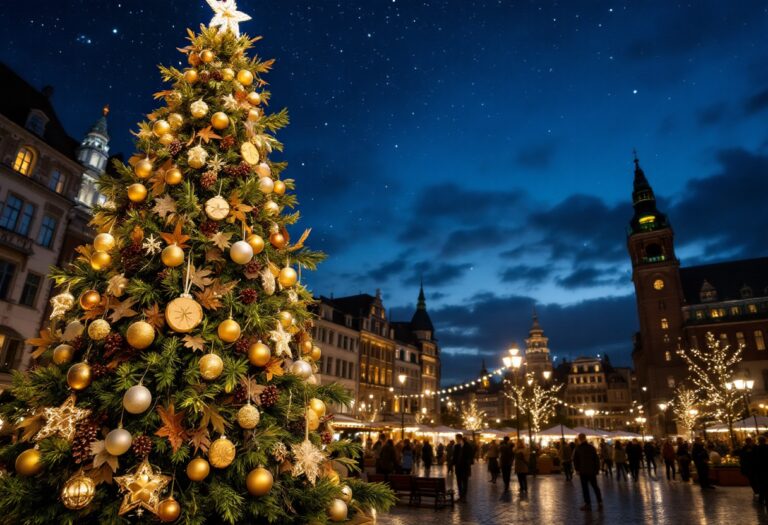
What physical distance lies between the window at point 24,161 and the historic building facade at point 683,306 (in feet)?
243

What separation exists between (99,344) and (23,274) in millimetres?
25062

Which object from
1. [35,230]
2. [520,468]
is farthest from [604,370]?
[35,230]

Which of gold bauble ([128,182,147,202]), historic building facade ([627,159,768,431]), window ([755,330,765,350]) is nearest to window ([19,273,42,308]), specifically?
gold bauble ([128,182,147,202])

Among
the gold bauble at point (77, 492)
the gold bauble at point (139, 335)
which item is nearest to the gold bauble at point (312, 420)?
the gold bauble at point (139, 335)

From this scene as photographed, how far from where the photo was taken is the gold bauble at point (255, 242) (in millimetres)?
4031

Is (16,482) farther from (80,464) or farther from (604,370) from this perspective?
(604,370)

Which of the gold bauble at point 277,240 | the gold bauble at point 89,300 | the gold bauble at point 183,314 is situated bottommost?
the gold bauble at point 183,314

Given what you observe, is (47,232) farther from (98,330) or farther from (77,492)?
(77,492)

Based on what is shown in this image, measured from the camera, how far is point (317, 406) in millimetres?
3949

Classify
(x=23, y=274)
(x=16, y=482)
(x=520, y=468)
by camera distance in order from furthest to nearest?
(x=23, y=274) → (x=520, y=468) → (x=16, y=482)

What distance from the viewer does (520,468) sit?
16172 mm

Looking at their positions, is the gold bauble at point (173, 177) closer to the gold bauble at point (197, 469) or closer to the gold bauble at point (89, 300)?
the gold bauble at point (89, 300)

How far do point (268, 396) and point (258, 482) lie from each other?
0.61 m

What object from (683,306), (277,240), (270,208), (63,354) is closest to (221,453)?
(63,354)
